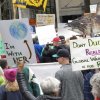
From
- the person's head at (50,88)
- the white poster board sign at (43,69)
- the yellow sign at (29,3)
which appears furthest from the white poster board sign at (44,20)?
the person's head at (50,88)

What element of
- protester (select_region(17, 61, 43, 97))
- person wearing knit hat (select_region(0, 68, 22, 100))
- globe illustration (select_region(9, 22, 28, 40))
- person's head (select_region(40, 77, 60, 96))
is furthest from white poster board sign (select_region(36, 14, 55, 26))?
person's head (select_region(40, 77, 60, 96))

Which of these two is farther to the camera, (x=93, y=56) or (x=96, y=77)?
(x=93, y=56)

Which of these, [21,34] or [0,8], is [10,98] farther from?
[0,8]

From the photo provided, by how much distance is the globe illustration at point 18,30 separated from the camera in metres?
10.6

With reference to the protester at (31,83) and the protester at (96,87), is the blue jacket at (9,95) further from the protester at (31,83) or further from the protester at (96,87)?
the protester at (96,87)

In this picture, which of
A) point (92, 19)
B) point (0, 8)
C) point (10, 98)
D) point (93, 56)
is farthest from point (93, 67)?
point (0, 8)

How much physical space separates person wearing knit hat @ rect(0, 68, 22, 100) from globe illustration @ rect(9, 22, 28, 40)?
2.85 m

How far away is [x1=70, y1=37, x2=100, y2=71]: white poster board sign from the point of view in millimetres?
8345

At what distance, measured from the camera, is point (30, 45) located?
10.4 meters

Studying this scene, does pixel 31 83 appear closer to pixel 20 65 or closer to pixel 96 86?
pixel 20 65

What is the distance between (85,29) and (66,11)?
25.8m

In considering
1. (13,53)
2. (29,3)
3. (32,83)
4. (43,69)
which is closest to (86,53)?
(32,83)

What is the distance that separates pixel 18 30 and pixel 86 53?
269 cm

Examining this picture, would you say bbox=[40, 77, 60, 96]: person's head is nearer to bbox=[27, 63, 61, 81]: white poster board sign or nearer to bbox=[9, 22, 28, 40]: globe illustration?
bbox=[27, 63, 61, 81]: white poster board sign
